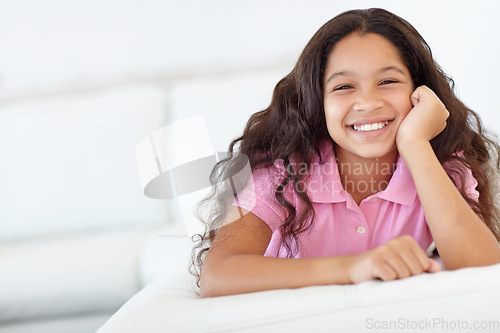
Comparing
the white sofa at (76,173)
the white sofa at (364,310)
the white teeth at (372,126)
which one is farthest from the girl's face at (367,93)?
the white sofa at (76,173)

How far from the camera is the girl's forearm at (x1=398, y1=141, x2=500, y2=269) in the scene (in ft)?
3.10

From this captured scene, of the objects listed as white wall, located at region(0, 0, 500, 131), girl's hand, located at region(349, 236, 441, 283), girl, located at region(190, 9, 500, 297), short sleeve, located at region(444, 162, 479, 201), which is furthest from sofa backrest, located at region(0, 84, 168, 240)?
girl's hand, located at region(349, 236, 441, 283)

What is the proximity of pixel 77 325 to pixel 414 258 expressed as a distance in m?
1.07

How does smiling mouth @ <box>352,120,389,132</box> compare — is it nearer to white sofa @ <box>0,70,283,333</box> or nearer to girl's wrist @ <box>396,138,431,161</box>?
girl's wrist @ <box>396,138,431,161</box>

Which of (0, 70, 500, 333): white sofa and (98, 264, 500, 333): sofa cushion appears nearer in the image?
(98, 264, 500, 333): sofa cushion

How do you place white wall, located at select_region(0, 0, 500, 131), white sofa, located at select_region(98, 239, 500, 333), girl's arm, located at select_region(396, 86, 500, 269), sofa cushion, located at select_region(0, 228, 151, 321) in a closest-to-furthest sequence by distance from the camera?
white sofa, located at select_region(98, 239, 500, 333) → girl's arm, located at select_region(396, 86, 500, 269) → sofa cushion, located at select_region(0, 228, 151, 321) → white wall, located at select_region(0, 0, 500, 131)

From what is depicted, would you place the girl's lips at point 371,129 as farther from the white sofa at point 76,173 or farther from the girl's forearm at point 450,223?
the white sofa at point 76,173

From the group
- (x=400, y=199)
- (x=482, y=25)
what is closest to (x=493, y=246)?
(x=400, y=199)

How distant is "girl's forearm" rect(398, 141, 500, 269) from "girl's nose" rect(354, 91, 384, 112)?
0.14m

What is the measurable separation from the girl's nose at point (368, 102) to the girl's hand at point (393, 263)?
351mm

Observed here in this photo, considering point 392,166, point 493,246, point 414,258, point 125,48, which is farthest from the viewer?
point 125,48

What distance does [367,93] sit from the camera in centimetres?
111

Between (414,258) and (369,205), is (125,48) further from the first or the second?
(414,258)

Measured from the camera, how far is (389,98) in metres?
1.12
